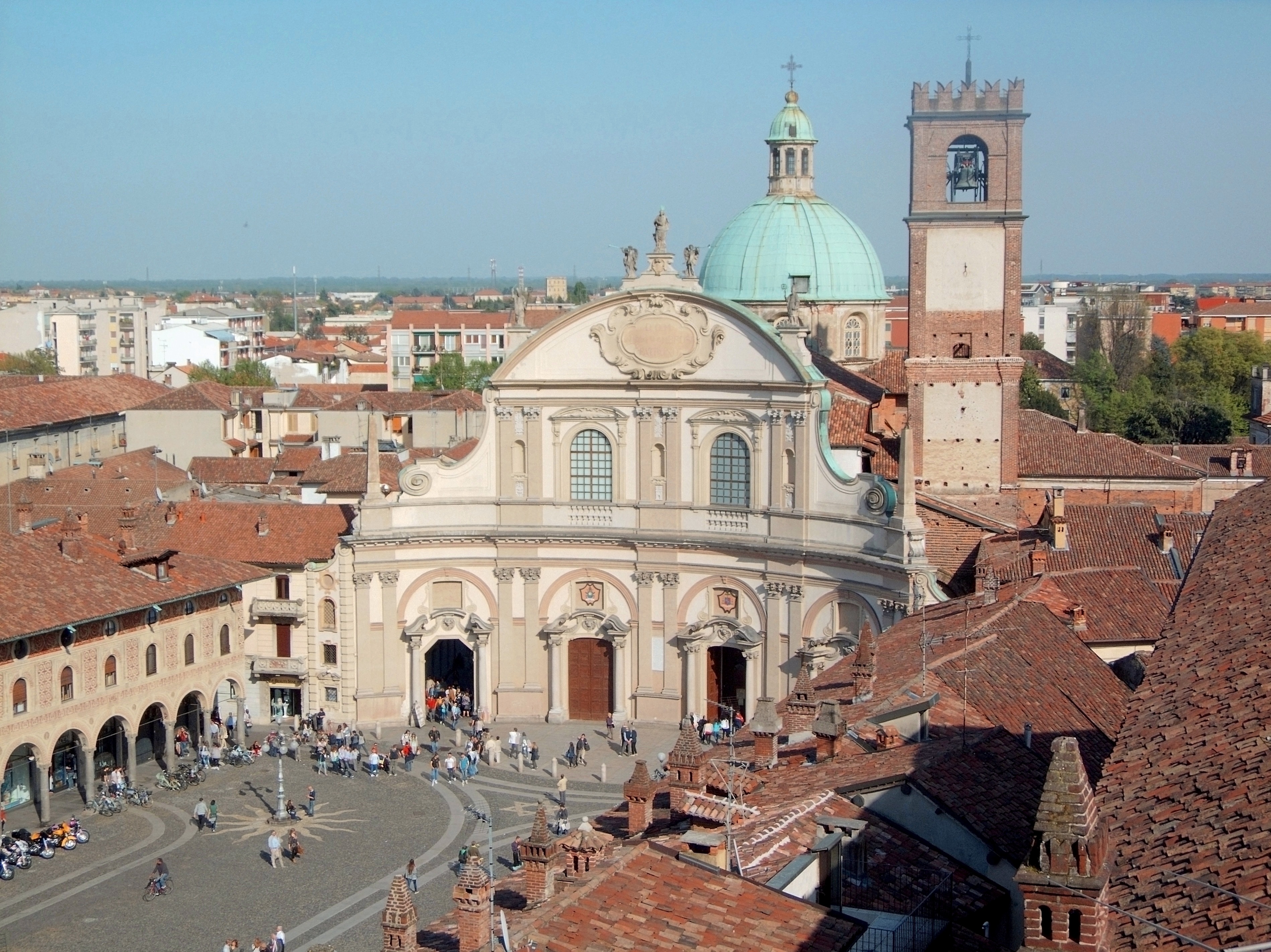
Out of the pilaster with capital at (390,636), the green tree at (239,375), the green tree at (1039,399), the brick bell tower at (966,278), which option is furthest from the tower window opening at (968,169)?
the green tree at (239,375)

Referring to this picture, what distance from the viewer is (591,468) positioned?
180 feet

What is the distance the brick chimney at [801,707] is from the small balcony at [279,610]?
887 inches

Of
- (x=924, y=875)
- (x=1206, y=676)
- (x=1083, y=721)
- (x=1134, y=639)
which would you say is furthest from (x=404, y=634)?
(x=1206, y=676)

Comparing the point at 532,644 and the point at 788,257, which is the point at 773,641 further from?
the point at 788,257

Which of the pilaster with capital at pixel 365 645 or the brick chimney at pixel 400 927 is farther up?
the brick chimney at pixel 400 927

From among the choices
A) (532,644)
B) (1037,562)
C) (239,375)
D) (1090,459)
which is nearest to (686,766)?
(1037,562)

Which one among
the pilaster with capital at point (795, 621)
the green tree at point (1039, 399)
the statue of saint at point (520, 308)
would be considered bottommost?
the pilaster with capital at point (795, 621)

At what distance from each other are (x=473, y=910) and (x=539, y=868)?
138 centimetres

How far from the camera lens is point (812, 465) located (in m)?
51.7

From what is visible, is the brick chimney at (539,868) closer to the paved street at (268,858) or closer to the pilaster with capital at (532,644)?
the paved street at (268,858)

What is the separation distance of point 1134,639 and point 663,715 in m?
18.1

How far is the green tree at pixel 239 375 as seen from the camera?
426ft

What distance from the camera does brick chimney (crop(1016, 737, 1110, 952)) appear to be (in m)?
13.5

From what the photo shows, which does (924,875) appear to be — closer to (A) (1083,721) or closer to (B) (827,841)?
(B) (827,841)
